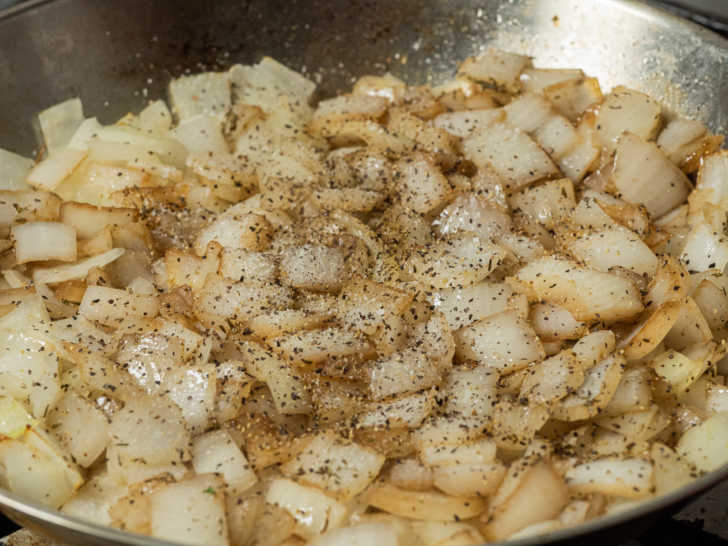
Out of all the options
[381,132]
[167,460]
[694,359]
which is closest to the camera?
[167,460]

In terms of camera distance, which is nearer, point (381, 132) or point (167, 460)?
point (167, 460)

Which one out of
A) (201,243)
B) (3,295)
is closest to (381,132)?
(201,243)

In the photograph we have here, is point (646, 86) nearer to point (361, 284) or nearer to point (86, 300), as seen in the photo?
point (361, 284)

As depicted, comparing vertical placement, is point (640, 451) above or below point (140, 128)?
below

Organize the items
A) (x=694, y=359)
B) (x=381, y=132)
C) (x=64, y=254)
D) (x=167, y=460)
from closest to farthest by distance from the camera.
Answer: (x=167, y=460) < (x=694, y=359) < (x=64, y=254) < (x=381, y=132)

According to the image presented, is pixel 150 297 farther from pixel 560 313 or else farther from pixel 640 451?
pixel 640 451

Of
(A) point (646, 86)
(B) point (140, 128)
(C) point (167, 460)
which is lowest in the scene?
(C) point (167, 460)
